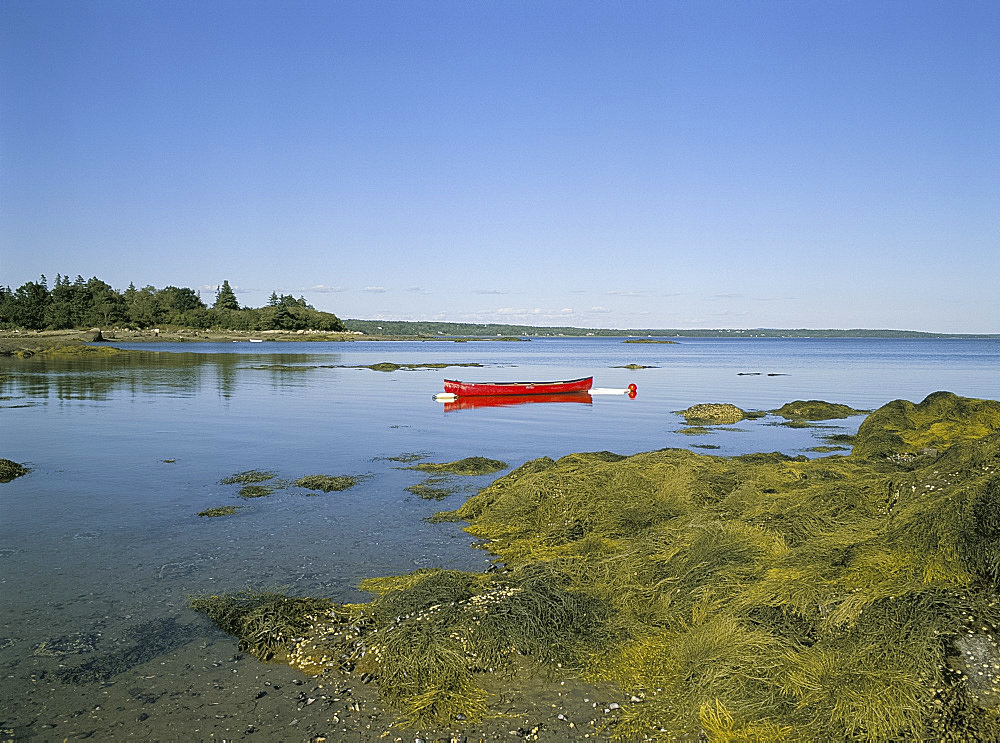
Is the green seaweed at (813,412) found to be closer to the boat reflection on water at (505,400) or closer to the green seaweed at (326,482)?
the boat reflection on water at (505,400)

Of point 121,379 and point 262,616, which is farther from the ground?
point 262,616

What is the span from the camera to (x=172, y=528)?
455 inches

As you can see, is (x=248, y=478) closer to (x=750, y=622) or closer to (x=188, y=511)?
(x=188, y=511)

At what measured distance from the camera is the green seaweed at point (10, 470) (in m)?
15.4

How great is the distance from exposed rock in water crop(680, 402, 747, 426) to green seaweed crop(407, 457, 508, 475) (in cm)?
1330

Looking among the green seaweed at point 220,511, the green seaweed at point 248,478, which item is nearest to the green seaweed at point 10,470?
the green seaweed at point 248,478

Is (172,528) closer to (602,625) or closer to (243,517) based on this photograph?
(243,517)

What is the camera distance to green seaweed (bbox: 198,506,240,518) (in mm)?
12466

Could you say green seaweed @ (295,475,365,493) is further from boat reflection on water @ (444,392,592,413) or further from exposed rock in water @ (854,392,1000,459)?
boat reflection on water @ (444,392,592,413)

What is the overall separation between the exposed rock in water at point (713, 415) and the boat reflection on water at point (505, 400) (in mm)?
8428

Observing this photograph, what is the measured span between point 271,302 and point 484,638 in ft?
631

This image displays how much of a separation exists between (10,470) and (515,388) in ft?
88.2

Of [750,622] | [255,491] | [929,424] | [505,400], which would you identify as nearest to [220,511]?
[255,491]

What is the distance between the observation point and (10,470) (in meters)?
15.7
